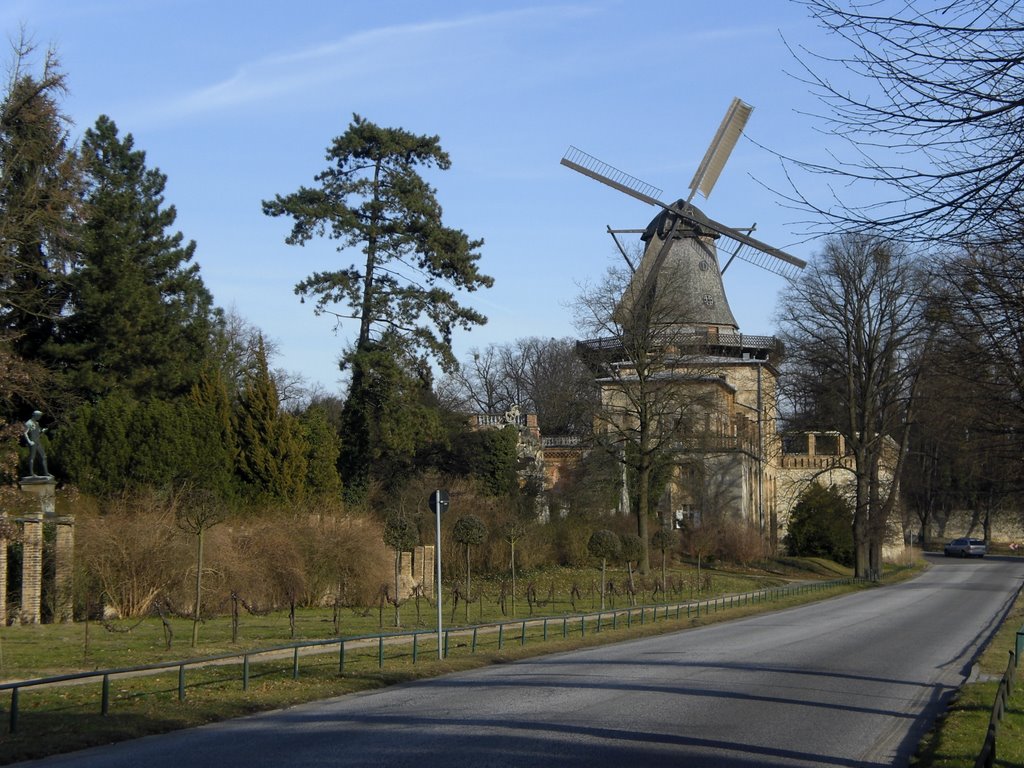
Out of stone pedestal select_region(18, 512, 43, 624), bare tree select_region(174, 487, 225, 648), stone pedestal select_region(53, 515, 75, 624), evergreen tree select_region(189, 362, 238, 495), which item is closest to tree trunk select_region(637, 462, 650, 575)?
evergreen tree select_region(189, 362, 238, 495)

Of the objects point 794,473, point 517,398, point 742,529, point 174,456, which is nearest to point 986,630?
point 174,456

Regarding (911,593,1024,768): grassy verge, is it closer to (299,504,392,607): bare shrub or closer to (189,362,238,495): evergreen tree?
(299,504,392,607): bare shrub

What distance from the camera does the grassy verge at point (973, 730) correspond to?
33.0ft

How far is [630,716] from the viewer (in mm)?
12797

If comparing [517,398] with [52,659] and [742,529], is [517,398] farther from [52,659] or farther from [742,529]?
[52,659]

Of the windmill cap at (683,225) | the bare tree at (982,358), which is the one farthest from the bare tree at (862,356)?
the windmill cap at (683,225)

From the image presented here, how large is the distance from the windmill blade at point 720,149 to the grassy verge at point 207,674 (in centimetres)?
4015

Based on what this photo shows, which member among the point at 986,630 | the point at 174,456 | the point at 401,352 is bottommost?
the point at 986,630

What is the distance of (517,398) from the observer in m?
95.3

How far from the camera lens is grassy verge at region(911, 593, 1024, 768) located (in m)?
10.1

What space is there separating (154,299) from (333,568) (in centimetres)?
1538

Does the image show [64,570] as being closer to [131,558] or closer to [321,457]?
[131,558]

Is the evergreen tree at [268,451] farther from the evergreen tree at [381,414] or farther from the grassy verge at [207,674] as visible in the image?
the grassy verge at [207,674]

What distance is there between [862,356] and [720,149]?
67.1 ft
